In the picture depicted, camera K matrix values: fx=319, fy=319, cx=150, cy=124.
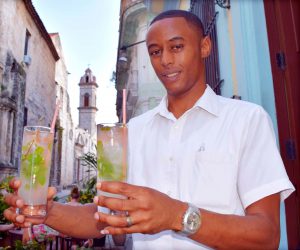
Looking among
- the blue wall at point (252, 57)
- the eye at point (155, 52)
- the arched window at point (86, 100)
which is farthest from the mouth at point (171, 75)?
the arched window at point (86, 100)

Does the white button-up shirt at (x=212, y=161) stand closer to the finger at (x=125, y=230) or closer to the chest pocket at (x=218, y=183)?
the chest pocket at (x=218, y=183)

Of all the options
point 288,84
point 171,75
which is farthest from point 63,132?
point 171,75

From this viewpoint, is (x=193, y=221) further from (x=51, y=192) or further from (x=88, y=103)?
(x=88, y=103)

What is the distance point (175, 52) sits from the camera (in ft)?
5.10

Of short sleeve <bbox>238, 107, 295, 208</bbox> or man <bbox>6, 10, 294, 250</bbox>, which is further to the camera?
short sleeve <bbox>238, 107, 295, 208</bbox>

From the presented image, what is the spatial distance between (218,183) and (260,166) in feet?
0.67

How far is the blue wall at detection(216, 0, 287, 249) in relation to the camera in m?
3.28

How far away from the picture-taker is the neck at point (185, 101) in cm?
171

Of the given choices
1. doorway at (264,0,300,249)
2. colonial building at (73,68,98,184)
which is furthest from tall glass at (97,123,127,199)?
colonial building at (73,68,98,184)

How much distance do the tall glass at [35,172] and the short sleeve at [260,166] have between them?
2.79ft

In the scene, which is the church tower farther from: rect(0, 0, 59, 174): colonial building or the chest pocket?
the chest pocket

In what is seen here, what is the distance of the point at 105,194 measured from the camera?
1.17 metres

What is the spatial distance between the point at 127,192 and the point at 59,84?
2256cm

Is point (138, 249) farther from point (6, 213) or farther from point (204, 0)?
point (204, 0)
